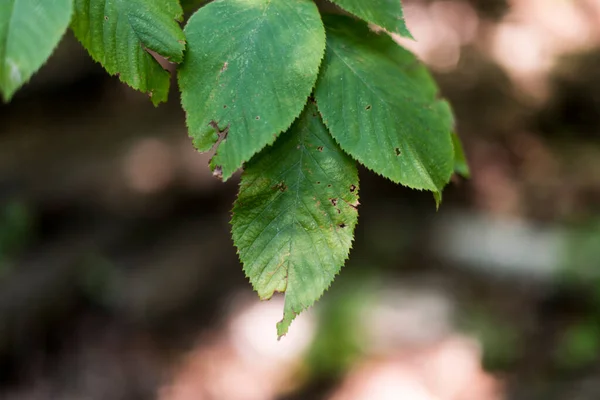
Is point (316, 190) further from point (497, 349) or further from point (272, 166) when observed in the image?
point (497, 349)

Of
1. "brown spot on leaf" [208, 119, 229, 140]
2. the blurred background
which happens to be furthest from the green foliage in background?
the blurred background

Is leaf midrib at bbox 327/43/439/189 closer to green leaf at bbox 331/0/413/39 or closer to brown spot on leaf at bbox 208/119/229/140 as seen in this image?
green leaf at bbox 331/0/413/39

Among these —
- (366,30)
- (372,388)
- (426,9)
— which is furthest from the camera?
(426,9)

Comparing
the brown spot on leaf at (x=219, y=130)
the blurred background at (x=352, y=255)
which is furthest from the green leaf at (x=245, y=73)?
the blurred background at (x=352, y=255)

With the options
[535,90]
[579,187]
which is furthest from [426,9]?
[579,187]

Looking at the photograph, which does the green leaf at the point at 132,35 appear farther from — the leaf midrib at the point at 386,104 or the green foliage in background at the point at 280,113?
the leaf midrib at the point at 386,104

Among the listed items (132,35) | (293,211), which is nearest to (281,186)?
(293,211)
